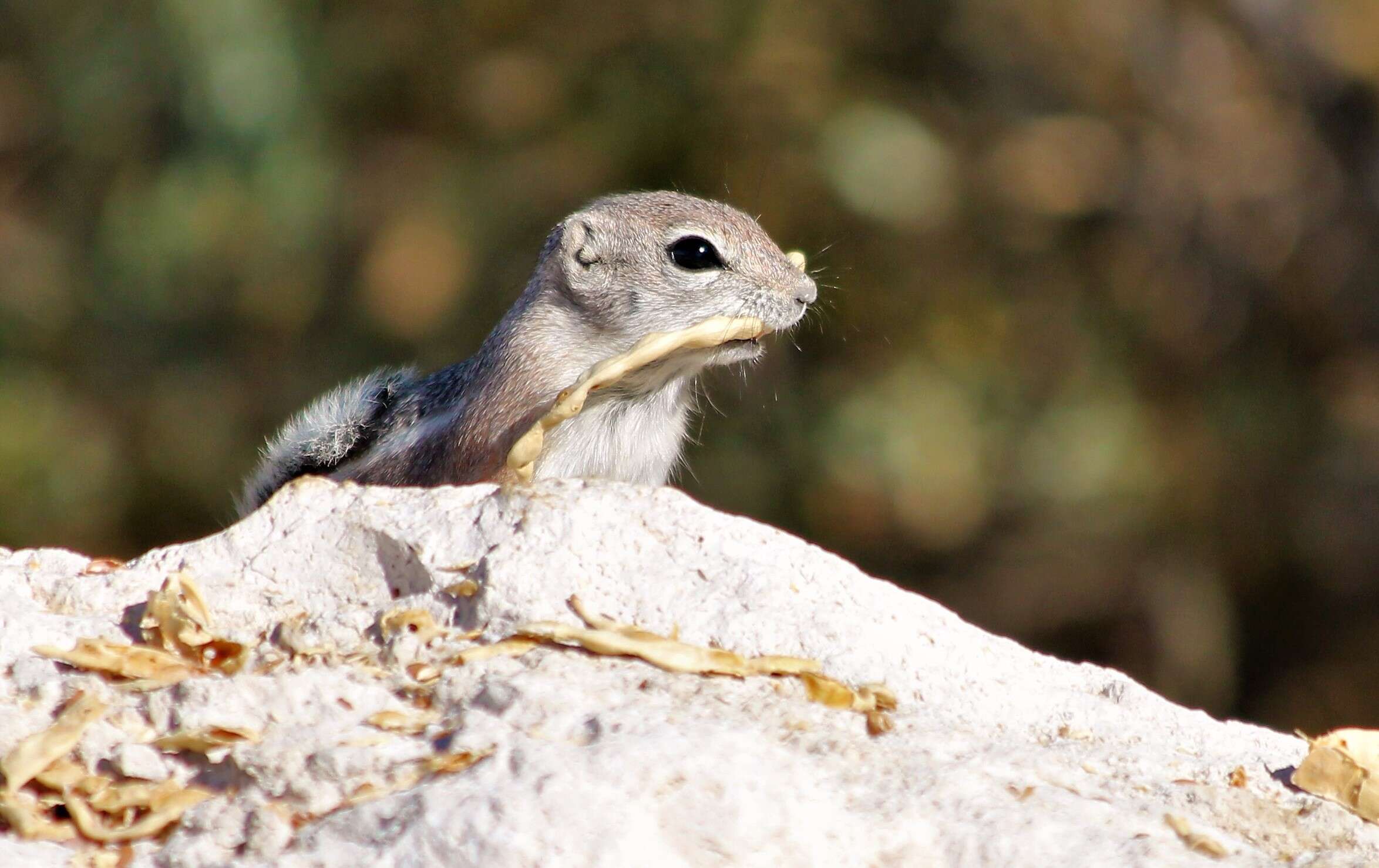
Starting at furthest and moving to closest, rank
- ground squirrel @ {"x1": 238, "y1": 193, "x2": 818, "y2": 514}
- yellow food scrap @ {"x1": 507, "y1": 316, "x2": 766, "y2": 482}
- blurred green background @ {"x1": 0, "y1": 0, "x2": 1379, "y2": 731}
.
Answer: blurred green background @ {"x1": 0, "y1": 0, "x2": 1379, "y2": 731} → ground squirrel @ {"x1": 238, "y1": 193, "x2": 818, "y2": 514} → yellow food scrap @ {"x1": 507, "y1": 316, "x2": 766, "y2": 482}

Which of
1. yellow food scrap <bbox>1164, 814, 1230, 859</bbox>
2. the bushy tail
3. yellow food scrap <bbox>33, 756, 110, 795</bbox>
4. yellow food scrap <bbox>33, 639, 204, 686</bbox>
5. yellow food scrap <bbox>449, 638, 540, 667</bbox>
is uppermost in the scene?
the bushy tail

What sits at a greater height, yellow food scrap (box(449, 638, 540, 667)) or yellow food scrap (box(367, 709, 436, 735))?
yellow food scrap (box(449, 638, 540, 667))

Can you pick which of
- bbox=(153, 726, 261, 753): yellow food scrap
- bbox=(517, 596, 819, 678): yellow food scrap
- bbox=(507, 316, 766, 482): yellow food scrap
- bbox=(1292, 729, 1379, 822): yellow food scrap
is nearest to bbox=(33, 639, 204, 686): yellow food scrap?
bbox=(153, 726, 261, 753): yellow food scrap

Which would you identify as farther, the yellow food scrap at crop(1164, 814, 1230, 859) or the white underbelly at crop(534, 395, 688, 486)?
the white underbelly at crop(534, 395, 688, 486)

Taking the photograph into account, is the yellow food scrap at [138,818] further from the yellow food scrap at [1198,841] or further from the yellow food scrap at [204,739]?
the yellow food scrap at [1198,841]

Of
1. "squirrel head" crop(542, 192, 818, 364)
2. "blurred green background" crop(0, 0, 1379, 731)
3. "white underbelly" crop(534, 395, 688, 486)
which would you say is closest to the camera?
"white underbelly" crop(534, 395, 688, 486)

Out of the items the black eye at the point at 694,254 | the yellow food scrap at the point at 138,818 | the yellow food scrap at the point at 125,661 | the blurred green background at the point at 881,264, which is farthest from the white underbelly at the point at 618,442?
the blurred green background at the point at 881,264

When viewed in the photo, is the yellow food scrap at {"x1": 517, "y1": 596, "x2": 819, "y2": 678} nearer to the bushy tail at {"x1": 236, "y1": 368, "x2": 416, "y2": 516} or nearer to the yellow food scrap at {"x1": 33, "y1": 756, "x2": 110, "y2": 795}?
the yellow food scrap at {"x1": 33, "y1": 756, "x2": 110, "y2": 795}
